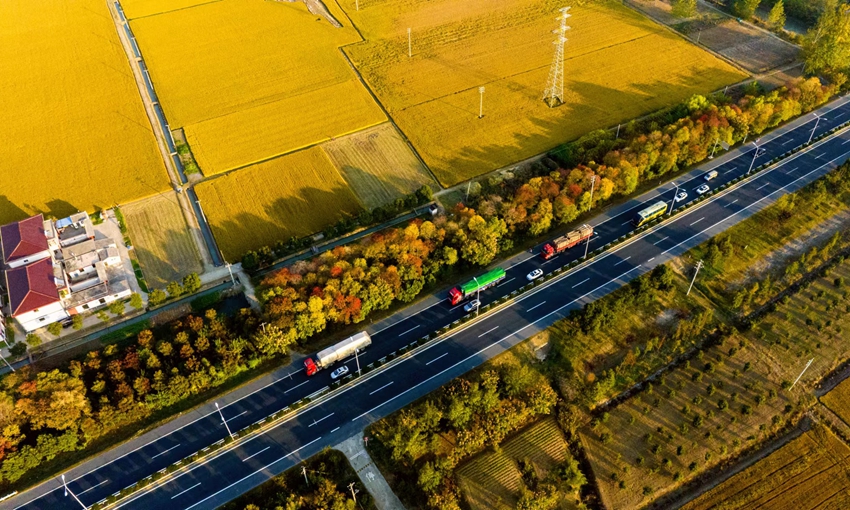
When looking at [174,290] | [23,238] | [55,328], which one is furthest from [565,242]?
[23,238]

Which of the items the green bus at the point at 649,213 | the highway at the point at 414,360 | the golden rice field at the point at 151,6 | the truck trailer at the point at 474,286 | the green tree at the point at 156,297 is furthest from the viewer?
the golden rice field at the point at 151,6

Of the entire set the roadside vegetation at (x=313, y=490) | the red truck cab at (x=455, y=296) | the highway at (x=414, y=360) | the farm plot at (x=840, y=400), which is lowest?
the farm plot at (x=840, y=400)

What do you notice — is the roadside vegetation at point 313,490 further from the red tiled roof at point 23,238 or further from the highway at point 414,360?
the red tiled roof at point 23,238

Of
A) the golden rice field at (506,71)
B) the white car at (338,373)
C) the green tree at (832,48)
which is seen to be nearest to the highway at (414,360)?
the white car at (338,373)

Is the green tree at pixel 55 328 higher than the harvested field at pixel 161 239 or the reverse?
the reverse

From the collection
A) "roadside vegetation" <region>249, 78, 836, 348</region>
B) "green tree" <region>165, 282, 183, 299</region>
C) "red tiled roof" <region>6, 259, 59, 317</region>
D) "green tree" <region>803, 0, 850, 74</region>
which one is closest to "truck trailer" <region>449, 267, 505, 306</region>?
"roadside vegetation" <region>249, 78, 836, 348</region>

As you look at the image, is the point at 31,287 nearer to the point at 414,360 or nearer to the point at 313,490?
the point at 313,490

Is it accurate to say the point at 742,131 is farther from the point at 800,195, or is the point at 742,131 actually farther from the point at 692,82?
the point at 692,82
